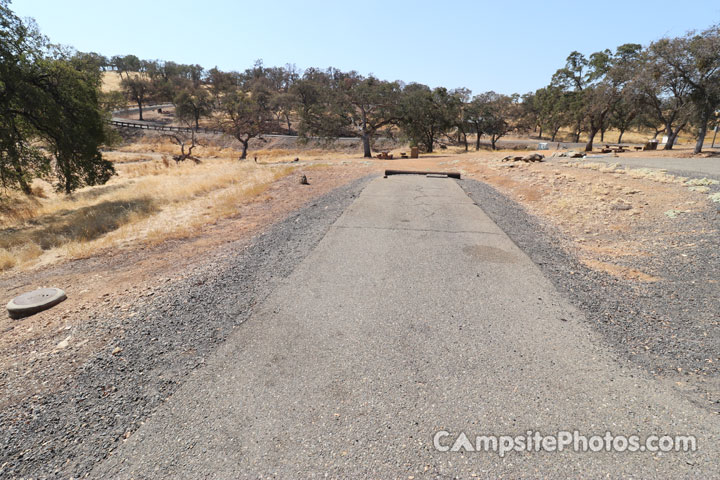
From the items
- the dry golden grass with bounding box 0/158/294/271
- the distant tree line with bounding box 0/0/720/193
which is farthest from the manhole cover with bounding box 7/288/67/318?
the distant tree line with bounding box 0/0/720/193

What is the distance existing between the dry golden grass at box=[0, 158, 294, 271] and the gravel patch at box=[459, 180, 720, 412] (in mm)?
10796

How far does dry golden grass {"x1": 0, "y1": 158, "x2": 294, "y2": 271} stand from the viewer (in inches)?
402

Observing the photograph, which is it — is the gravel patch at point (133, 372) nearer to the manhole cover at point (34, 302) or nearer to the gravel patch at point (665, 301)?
the manhole cover at point (34, 302)

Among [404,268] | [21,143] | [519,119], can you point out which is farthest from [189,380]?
[519,119]

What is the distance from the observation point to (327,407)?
3283 mm

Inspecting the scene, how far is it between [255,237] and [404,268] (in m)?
4.76

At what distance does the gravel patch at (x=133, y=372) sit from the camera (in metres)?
2.86

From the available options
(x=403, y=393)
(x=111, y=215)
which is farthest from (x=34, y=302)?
(x=111, y=215)

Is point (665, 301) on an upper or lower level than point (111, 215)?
lower

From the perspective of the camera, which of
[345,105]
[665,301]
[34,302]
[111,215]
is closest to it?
[665,301]

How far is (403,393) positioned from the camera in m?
3.45

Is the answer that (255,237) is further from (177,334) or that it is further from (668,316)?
(668,316)

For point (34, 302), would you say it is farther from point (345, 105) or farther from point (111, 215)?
point (345, 105)

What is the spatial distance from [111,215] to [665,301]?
724 inches
